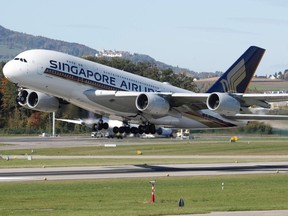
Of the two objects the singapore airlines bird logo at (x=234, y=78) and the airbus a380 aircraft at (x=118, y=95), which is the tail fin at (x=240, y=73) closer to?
the singapore airlines bird logo at (x=234, y=78)

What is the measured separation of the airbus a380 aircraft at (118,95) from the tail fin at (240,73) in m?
0.12

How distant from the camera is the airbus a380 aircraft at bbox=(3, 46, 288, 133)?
53531 millimetres

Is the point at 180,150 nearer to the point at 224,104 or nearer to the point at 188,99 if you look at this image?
the point at 188,99

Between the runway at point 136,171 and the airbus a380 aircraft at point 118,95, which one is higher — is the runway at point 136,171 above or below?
below

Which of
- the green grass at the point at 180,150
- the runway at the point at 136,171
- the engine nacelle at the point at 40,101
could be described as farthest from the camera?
the green grass at the point at 180,150

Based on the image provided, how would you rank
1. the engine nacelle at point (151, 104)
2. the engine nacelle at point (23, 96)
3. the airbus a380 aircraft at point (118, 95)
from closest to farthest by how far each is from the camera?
the airbus a380 aircraft at point (118, 95) < the engine nacelle at point (151, 104) < the engine nacelle at point (23, 96)

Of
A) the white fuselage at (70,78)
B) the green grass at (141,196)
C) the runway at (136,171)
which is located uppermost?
the white fuselage at (70,78)

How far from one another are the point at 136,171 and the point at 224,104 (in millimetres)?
9230

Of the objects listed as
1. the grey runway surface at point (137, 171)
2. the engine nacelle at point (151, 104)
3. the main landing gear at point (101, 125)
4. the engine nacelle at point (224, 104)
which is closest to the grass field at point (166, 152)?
the grey runway surface at point (137, 171)

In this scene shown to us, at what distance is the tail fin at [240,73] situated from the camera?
63.6 metres

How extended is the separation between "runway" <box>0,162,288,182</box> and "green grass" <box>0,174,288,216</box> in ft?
11.0

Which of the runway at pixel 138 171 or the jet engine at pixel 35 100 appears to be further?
the jet engine at pixel 35 100

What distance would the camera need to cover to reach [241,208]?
3653cm

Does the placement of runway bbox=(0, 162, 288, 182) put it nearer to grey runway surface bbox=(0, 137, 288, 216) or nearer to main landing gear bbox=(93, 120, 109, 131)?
grey runway surface bbox=(0, 137, 288, 216)
